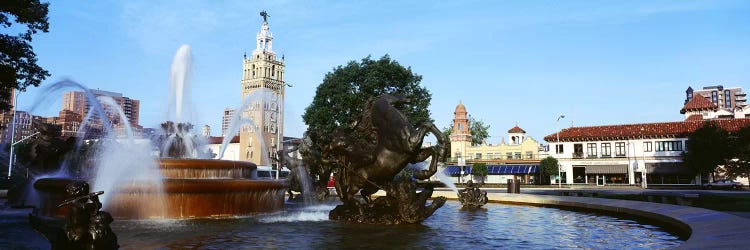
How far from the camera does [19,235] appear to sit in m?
8.73

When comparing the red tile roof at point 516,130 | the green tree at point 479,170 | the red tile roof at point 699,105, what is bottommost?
the green tree at point 479,170

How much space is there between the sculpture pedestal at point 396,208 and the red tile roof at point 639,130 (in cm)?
6008

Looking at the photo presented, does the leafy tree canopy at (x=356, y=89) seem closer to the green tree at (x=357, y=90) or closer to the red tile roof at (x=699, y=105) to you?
the green tree at (x=357, y=90)

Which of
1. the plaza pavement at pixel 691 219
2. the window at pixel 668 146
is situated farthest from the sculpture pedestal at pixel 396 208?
the window at pixel 668 146

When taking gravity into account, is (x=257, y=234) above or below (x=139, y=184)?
below

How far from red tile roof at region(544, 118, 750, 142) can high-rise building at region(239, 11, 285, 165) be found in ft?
240

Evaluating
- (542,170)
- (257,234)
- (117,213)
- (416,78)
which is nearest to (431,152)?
(257,234)

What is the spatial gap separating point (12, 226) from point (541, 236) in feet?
35.0

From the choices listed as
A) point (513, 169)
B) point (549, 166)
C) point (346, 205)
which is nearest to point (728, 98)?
point (513, 169)

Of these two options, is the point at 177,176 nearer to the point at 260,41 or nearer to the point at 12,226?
the point at 12,226

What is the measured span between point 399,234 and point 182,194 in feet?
19.4

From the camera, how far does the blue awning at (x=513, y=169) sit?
7362 cm

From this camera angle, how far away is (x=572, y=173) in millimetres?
69312

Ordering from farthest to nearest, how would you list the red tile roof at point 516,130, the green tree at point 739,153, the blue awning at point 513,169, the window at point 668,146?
the red tile roof at point 516,130 < the blue awning at point 513,169 < the window at point 668,146 < the green tree at point 739,153
